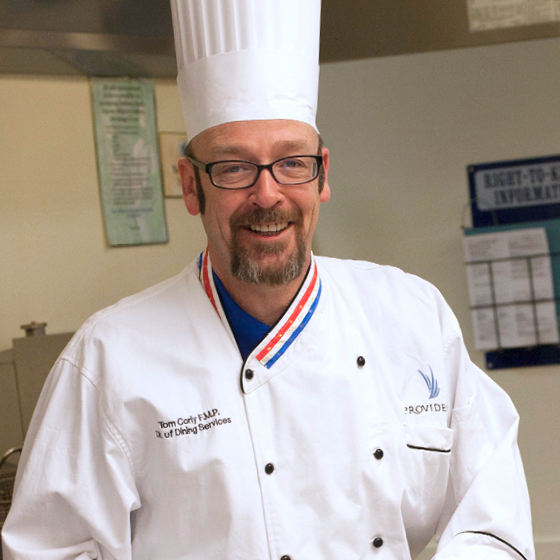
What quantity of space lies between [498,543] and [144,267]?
140 cm

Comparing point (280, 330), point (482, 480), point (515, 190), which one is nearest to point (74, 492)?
point (280, 330)

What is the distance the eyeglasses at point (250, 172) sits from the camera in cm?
99

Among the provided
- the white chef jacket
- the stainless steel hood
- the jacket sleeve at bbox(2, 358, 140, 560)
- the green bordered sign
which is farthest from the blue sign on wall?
the jacket sleeve at bbox(2, 358, 140, 560)

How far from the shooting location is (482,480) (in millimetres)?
1076

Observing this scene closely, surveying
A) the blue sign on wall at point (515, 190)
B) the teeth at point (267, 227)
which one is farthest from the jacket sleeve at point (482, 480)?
the blue sign on wall at point (515, 190)

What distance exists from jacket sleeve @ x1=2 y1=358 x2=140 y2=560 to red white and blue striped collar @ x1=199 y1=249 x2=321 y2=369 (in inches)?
9.5

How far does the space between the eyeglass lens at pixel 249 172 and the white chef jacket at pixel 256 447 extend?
0.18 metres

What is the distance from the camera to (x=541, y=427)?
7.04 ft

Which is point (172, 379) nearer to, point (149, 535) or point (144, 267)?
point (149, 535)

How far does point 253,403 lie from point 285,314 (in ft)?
0.50

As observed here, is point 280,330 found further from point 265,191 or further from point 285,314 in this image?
point 265,191

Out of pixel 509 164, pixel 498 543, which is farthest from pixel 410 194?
pixel 498 543

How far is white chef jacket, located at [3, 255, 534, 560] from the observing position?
974 mm

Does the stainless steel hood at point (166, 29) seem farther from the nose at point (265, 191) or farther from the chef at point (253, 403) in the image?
the nose at point (265, 191)
